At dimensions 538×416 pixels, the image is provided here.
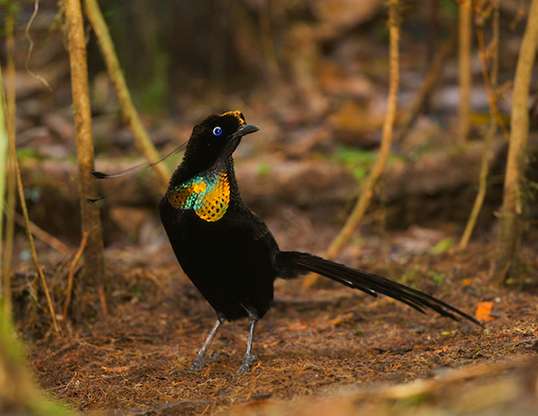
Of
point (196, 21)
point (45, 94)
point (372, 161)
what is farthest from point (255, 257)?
point (196, 21)

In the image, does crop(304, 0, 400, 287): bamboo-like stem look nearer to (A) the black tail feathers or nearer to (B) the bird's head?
(A) the black tail feathers

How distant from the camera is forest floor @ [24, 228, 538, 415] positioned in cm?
314

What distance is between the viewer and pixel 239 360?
158 inches

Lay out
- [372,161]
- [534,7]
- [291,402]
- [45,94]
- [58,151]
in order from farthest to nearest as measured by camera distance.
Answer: [45,94], [58,151], [372,161], [534,7], [291,402]

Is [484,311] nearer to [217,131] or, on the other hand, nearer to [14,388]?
[217,131]

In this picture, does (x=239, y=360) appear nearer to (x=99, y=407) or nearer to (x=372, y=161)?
(x=99, y=407)

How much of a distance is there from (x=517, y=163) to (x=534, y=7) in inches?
34.0

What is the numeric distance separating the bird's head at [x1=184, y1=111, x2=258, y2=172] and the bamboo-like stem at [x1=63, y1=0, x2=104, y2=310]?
32.2 inches

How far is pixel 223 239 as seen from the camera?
374 centimetres

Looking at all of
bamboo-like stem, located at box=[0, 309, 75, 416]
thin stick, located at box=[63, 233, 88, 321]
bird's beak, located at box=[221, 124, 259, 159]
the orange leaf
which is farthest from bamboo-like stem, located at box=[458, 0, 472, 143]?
bamboo-like stem, located at box=[0, 309, 75, 416]

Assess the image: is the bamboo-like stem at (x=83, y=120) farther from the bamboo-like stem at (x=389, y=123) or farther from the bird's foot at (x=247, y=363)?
the bamboo-like stem at (x=389, y=123)

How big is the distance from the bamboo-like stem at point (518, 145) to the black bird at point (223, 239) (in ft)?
3.66

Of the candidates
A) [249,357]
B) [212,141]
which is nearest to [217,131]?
[212,141]

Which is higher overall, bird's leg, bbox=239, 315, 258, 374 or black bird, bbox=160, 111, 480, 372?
black bird, bbox=160, 111, 480, 372
